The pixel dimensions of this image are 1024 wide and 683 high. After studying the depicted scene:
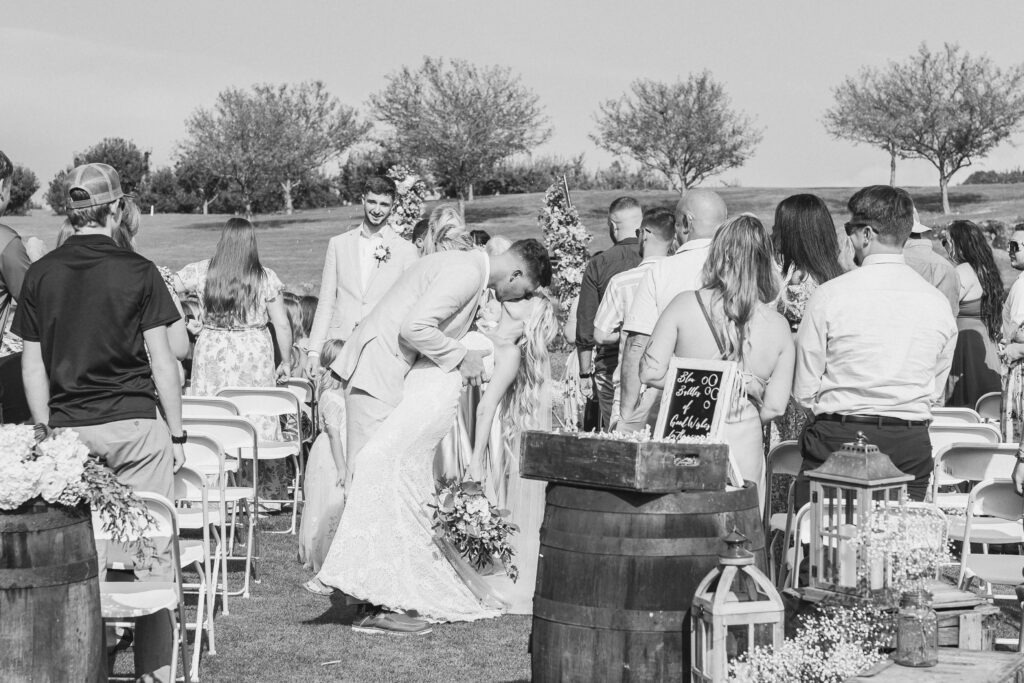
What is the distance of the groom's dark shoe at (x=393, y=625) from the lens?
640 cm

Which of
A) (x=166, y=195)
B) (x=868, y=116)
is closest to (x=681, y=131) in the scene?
(x=868, y=116)

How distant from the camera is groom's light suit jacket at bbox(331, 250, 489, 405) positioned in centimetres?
618

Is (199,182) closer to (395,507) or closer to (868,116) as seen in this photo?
(868,116)

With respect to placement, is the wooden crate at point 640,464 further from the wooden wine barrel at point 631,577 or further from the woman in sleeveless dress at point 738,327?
the woman in sleeveless dress at point 738,327

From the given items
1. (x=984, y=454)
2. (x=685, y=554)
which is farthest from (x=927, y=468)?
(x=685, y=554)

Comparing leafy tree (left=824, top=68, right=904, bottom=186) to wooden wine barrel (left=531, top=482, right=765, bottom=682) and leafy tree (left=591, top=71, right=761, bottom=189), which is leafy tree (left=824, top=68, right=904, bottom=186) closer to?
leafy tree (left=591, top=71, right=761, bottom=189)

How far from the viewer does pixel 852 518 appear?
4.36 metres

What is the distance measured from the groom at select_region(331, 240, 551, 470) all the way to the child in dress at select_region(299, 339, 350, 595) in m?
0.72

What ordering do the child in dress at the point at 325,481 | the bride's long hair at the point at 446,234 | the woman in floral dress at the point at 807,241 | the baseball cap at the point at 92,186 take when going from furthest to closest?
the child in dress at the point at 325,481 < the bride's long hair at the point at 446,234 < the woman in floral dress at the point at 807,241 < the baseball cap at the point at 92,186

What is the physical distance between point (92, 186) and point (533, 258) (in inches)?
87.6

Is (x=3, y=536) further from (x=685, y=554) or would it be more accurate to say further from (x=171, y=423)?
(x=685, y=554)

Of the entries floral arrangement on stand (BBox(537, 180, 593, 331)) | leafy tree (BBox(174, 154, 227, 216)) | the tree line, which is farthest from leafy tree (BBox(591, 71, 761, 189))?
floral arrangement on stand (BBox(537, 180, 593, 331))

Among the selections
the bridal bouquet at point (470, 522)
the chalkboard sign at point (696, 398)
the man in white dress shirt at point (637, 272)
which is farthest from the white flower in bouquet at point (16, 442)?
the man in white dress shirt at point (637, 272)

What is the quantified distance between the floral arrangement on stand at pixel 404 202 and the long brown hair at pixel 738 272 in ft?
11.4
